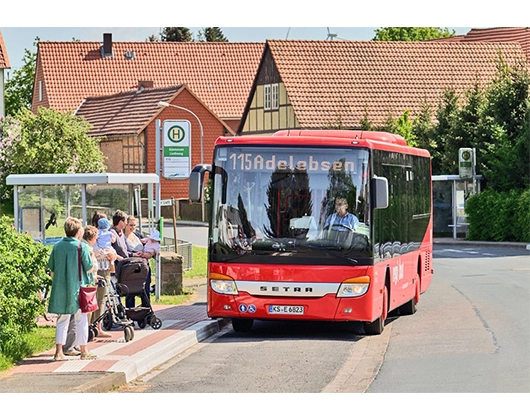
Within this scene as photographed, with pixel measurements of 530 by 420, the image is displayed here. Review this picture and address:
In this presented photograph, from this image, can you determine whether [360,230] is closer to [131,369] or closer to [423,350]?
[423,350]

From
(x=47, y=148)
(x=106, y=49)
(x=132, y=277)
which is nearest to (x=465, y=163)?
(x=47, y=148)

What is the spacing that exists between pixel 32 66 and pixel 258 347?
72934 millimetres

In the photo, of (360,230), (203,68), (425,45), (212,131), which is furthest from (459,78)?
(360,230)

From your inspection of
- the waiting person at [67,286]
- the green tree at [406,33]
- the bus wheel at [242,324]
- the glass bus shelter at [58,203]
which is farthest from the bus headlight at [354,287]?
the green tree at [406,33]

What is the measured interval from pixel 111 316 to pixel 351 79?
50034 mm

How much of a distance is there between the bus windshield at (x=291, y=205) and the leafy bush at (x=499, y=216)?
28207 mm

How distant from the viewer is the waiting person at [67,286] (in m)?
13.4

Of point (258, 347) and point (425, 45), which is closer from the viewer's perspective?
point (258, 347)

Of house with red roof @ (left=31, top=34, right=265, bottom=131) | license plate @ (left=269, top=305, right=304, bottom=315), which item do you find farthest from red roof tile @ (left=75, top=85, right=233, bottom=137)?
license plate @ (left=269, top=305, right=304, bottom=315)

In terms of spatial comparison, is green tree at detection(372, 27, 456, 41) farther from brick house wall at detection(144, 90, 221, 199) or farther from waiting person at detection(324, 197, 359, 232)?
waiting person at detection(324, 197, 359, 232)

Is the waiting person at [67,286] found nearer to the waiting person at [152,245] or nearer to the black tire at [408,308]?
the waiting person at [152,245]

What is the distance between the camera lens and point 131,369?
1248 cm

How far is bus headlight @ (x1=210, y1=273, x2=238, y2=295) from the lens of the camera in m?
16.7

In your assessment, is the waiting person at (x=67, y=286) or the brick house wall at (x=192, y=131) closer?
the waiting person at (x=67, y=286)
